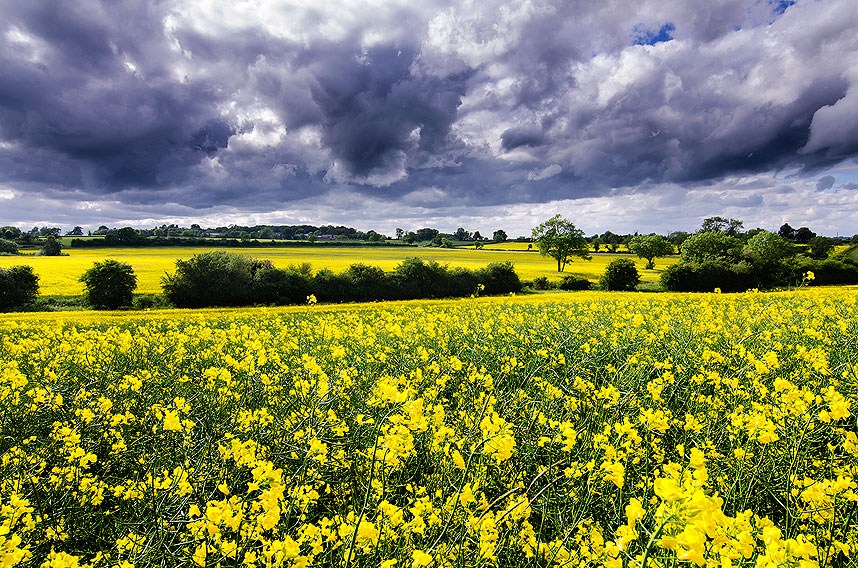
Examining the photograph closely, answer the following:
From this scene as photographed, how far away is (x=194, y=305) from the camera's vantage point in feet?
115

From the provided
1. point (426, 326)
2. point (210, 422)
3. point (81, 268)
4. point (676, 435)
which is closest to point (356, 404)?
point (210, 422)

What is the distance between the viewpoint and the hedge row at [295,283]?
35.7m

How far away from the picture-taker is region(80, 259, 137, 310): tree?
33031 millimetres

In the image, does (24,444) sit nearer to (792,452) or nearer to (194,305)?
(792,452)

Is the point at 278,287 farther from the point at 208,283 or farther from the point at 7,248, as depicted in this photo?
the point at 7,248

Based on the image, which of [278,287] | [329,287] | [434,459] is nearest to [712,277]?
[329,287]

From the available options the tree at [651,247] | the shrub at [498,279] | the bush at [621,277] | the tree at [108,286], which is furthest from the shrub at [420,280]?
the tree at [651,247]

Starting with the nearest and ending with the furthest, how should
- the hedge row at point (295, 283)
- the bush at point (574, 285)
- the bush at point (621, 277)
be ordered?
the hedge row at point (295, 283) < the bush at point (621, 277) < the bush at point (574, 285)

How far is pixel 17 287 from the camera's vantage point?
32.4 metres

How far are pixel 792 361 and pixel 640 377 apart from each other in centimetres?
258

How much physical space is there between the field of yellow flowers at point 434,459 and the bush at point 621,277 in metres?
42.4

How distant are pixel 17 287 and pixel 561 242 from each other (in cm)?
6223

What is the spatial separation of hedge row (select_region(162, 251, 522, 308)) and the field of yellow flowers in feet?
86.7

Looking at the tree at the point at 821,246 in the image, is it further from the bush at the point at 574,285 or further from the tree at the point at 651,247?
the bush at the point at 574,285
